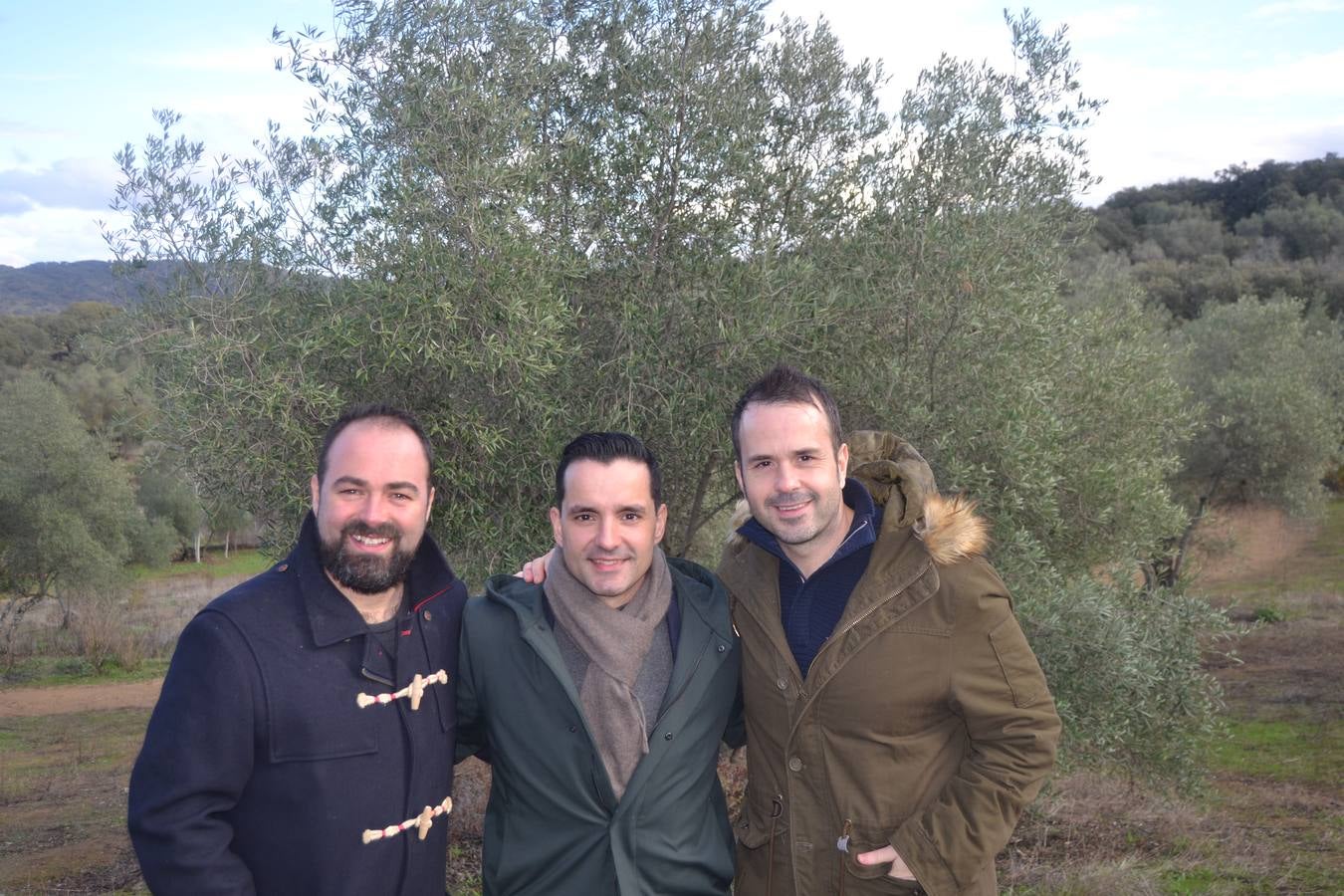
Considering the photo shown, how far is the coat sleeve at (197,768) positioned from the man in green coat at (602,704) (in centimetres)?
90

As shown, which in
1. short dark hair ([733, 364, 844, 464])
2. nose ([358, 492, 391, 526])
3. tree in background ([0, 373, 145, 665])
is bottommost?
tree in background ([0, 373, 145, 665])

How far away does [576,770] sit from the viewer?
353cm

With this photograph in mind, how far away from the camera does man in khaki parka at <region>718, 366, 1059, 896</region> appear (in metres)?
3.50

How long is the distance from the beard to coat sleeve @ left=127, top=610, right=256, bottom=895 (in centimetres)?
41

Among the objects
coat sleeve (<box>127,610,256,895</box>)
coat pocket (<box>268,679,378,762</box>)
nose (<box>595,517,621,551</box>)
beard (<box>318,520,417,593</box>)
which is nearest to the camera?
coat sleeve (<box>127,610,256,895</box>)

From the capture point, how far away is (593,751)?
3.51 metres

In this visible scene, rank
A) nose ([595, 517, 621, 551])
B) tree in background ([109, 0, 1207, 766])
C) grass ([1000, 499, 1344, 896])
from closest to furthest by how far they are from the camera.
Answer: nose ([595, 517, 621, 551]), tree in background ([109, 0, 1207, 766]), grass ([1000, 499, 1344, 896])

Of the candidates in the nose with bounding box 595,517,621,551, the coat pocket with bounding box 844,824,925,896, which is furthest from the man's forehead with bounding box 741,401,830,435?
the coat pocket with bounding box 844,824,925,896

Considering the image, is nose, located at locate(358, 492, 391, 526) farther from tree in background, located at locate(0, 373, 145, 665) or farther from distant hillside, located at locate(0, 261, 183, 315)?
distant hillside, located at locate(0, 261, 183, 315)

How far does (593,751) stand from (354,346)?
376 centimetres

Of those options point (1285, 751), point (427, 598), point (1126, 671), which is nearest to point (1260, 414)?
point (1285, 751)

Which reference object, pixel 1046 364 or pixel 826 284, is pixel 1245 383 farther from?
pixel 826 284

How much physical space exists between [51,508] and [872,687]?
94.6ft

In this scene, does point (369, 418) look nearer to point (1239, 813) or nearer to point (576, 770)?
point (576, 770)
